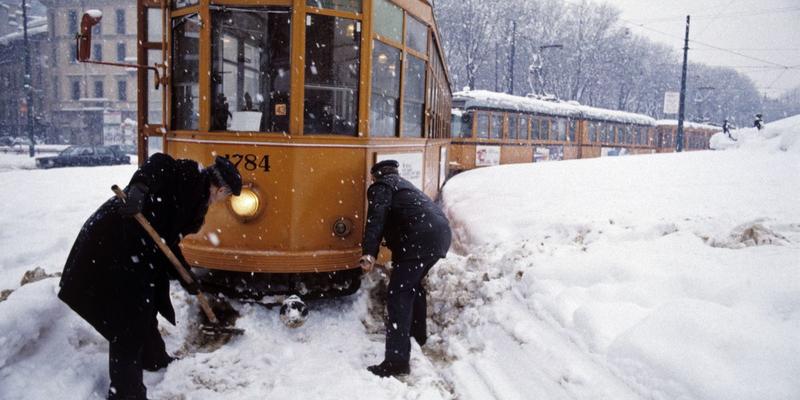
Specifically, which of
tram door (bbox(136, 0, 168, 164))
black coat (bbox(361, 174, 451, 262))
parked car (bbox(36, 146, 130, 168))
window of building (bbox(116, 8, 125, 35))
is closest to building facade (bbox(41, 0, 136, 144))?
window of building (bbox(116, 8, 125, 35))

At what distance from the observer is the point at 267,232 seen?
4434 mm

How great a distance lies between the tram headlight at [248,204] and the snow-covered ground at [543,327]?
931 millimetres

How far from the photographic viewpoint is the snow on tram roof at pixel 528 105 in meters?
16.3

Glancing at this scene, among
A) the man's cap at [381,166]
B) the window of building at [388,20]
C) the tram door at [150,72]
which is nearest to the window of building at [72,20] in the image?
the tram door at [150,72]

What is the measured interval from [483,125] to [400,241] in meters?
12.8

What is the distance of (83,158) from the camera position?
82.1ft

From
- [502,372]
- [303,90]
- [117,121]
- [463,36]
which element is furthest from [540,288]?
[117,121]

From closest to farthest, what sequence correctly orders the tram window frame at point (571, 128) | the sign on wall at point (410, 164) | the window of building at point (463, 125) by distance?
the sign on wall at point (410, 164) < the window of building at point (463, 125) < the tram window frame at point (571, 128)

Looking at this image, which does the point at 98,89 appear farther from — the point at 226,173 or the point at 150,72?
the point at 226,173

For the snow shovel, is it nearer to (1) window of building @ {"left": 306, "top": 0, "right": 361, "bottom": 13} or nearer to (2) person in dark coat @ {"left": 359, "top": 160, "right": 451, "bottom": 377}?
(2) person in dark coat @ {"left": 359, "top": 160, "right": 451, "bottom": 377}

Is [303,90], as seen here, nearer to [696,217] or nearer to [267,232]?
[267,232]

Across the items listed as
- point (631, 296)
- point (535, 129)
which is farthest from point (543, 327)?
point (535, 129)

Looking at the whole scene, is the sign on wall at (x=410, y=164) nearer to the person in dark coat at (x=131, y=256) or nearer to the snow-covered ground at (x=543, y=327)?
the snow-covered ground at (x=543, y=327)

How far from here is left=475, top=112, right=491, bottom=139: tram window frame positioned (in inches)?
637
